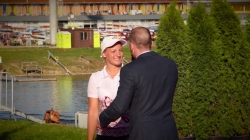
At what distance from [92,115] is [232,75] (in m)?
5.18

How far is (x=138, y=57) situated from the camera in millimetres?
5602

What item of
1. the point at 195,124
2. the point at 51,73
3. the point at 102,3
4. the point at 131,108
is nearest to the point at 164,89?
the point at 131,108

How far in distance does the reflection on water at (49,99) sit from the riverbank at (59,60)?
8.37 metres

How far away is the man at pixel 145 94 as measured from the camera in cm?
547

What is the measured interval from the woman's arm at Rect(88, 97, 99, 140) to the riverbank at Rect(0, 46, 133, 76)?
3434cm

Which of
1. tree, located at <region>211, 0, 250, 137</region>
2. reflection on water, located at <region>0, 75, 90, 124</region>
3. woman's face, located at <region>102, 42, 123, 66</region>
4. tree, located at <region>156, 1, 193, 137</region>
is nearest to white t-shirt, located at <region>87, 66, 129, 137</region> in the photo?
woman's face, located at <region>102, 42, 123, 66</region>

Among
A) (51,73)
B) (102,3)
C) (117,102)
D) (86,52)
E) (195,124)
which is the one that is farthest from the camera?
(102,3)

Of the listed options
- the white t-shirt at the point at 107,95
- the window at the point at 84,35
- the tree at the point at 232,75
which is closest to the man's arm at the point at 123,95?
the white t-shirt at the point at 107,95

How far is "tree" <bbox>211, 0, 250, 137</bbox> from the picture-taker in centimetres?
1099

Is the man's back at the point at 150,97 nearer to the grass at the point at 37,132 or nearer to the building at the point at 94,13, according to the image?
the grass at the point at 37,132

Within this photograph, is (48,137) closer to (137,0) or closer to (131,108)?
(131,108)

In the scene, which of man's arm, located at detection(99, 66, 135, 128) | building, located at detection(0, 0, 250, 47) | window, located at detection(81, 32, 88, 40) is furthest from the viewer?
building, located at detection(0, 0, 250, 47)

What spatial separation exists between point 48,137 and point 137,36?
5.62m

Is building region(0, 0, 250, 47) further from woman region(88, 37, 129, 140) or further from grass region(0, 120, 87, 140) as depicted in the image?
woman region(88, 37, 129, 140)
